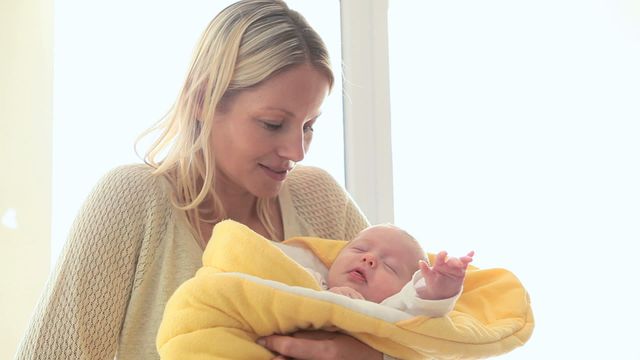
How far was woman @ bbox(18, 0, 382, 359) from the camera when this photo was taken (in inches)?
63.4

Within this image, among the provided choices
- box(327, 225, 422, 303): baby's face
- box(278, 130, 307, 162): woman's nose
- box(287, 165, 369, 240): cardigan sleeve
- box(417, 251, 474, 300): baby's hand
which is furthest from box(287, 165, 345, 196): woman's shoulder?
box(417, 251, 474, 300): baby's hand

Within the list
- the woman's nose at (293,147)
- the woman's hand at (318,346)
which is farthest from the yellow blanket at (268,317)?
the woman's nose at (293,147)

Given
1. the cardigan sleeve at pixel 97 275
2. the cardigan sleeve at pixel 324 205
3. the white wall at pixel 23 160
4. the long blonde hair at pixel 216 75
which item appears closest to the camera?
the cardigan sleeve at pixel 97 275

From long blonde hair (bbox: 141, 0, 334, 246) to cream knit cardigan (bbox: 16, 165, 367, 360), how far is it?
0.05 m

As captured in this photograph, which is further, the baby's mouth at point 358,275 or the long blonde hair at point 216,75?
the long blonde hair at point 216,75

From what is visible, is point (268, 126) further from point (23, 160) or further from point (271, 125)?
point (23, 160)

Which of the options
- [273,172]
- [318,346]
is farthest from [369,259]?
[273,172]

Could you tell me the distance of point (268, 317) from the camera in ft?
4.39

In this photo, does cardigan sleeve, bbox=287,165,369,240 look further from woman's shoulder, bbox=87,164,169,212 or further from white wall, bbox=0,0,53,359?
white wall, bbox=0,0,53,359

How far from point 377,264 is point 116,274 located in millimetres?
521

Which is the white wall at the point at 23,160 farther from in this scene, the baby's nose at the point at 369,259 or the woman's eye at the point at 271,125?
the baby's nose at the point at 369,259

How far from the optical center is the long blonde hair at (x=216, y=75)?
5.57 ft

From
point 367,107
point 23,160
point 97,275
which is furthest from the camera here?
point 367,107

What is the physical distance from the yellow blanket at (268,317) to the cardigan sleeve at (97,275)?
23 centimetres
